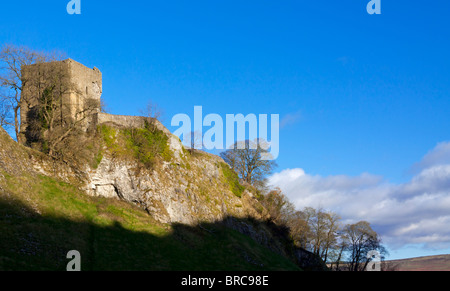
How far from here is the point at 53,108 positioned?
125 ft

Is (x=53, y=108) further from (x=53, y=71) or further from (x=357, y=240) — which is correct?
(x=357, y=240)

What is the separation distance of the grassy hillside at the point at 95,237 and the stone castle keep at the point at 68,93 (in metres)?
9.75

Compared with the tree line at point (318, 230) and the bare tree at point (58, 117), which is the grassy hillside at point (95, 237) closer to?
the bare tree at point (58, 117)

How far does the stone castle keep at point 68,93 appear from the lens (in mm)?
39188

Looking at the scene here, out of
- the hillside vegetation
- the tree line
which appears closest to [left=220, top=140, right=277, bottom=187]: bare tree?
the tree line

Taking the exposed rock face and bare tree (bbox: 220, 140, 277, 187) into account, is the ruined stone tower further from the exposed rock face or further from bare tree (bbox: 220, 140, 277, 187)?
bare tree (bbox: 220, 140, 277, 187)

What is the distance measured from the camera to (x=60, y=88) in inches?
1522

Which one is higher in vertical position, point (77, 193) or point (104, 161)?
point (104, 161)

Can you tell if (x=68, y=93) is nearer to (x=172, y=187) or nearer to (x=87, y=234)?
(x=172, y=187)

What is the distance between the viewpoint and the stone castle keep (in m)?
39.2

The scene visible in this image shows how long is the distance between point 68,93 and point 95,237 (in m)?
18.2

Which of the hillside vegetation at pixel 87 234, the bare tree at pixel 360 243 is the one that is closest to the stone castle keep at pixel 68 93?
the hillside vegetation at pixel 87 234

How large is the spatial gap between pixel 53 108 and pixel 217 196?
69.1ft
